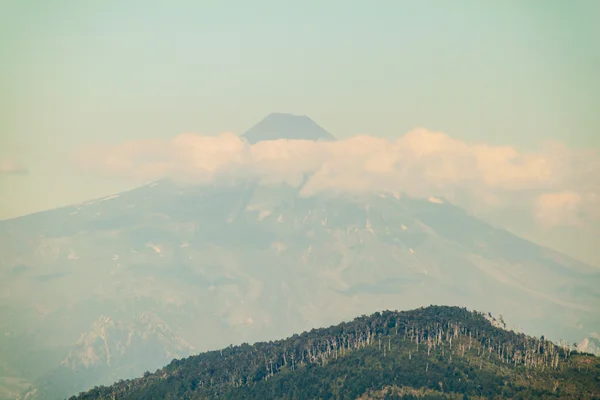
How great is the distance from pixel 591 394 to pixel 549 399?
9.66m

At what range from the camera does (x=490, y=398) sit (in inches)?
7771

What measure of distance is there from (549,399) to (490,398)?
12488 mm

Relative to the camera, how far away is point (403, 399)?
200m

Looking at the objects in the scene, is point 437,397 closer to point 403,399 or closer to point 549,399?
point 403,399

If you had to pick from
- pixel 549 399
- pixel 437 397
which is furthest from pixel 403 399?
pixel 549 399

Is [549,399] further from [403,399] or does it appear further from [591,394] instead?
[403,399]

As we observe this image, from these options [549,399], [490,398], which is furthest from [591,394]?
[490,398]

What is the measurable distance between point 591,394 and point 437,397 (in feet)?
109

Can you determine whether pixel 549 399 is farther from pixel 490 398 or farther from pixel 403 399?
pixel 403 399

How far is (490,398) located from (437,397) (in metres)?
11.5

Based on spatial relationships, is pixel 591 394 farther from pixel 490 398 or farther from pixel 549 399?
pixel 490 398

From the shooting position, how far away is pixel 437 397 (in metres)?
198

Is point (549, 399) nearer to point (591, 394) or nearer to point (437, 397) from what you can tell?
point (591, 394)

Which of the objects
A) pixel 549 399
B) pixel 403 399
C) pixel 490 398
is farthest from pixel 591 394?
pixel 403 399
